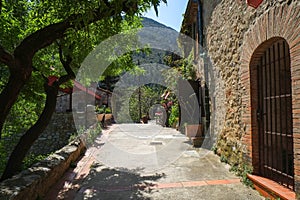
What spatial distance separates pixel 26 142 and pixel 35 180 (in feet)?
3.77

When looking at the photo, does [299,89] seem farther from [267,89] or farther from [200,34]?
[200,34]

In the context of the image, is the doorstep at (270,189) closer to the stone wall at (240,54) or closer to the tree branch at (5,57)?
the stone wall at (240,54)

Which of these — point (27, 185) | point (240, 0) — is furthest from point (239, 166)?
point (27, 185)

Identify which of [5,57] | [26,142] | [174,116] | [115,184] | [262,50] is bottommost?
[115,184]

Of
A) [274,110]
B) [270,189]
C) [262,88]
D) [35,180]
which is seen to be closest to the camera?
[270,189]

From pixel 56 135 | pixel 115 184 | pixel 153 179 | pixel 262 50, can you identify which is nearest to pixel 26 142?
pixel 115 184

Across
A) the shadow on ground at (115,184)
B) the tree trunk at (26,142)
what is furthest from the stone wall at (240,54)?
the tree trunk at (26,142)

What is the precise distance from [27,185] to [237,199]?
3245mm

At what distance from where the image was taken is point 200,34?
8.37 meters

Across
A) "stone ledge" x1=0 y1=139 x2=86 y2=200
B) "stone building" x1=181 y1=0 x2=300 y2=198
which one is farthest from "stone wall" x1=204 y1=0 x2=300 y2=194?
"stone ledge" x1=0 y1=139 x2=86 y2=200

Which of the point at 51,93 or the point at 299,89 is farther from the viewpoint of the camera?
the point at 51,93

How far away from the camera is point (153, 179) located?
14.6 ft

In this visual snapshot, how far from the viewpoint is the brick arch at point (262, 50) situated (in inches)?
109

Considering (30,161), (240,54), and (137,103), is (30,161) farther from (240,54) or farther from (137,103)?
(137,103)
